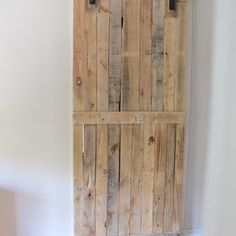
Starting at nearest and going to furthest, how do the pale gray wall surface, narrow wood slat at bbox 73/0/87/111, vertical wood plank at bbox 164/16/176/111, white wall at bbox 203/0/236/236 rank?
white wall at bbox 203/0/236/236 < narrow wood slat at bbox 73/0/87/111 < vertical wood plank at bbox 164/16/176/111 < the pale gray wall surface

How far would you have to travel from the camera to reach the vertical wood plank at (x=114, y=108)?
1.92 metres

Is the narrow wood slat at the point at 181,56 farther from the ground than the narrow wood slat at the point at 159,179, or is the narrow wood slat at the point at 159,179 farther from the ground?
the narrow wood slat at the point at 181,56

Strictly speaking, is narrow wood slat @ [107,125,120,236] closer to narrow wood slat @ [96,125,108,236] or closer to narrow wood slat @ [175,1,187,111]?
narrow wood slat @ [96,125,108,236]

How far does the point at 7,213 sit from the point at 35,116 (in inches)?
24.8

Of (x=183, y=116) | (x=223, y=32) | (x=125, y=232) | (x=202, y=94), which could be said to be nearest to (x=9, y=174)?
(x=125, y=232)

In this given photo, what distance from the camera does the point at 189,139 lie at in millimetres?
2184

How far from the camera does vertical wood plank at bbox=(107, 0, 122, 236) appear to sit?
1924mm

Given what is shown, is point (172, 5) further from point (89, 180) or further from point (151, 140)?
point (89, 180)

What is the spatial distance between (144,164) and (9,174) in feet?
2.81

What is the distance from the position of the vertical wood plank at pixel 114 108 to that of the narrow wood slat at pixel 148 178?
0.59ft

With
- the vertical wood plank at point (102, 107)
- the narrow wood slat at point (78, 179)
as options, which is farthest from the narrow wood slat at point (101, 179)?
the narrow wood slat at point (78, 179)

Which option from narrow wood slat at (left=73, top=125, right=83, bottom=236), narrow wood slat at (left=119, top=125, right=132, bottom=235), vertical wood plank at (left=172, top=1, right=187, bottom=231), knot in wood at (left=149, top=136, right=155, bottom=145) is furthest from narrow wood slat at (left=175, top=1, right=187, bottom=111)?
narrow wood slat at (left=73, top=125, right=83, bottom=236)

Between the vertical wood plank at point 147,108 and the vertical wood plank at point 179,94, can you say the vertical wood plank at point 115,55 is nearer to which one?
the vertical wood plank at point 147,108

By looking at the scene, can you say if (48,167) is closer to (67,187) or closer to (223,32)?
(67,187)
